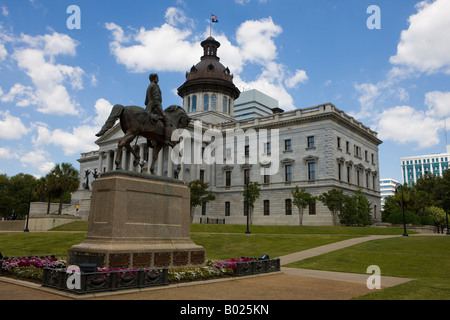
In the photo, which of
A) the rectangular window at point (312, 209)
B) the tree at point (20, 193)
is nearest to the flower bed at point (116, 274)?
the rectangular window at point (312, 209)

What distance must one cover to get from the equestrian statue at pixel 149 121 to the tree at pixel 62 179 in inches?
1697

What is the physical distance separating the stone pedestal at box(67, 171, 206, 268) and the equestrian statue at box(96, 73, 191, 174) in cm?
125

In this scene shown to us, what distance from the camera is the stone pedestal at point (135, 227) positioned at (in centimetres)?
1245

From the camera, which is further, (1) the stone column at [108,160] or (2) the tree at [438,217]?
(1) the stone column at [108,160]

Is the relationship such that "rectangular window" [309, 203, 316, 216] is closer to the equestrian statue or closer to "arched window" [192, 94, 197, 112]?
"arched window" [192, 94, 197, 112]

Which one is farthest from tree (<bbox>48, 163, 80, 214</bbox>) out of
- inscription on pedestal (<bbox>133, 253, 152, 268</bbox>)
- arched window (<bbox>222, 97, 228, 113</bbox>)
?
inscription on pedestal (<bbox>133, 253, 152, 268</bbox>)

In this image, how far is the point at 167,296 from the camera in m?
10.0

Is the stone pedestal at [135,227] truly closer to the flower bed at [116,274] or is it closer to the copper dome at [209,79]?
the flower bed at [116,274]

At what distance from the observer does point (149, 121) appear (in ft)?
49.5

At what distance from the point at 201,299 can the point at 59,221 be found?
45.7m

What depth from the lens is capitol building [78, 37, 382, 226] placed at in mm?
57938

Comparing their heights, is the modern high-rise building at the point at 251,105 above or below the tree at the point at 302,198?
above
